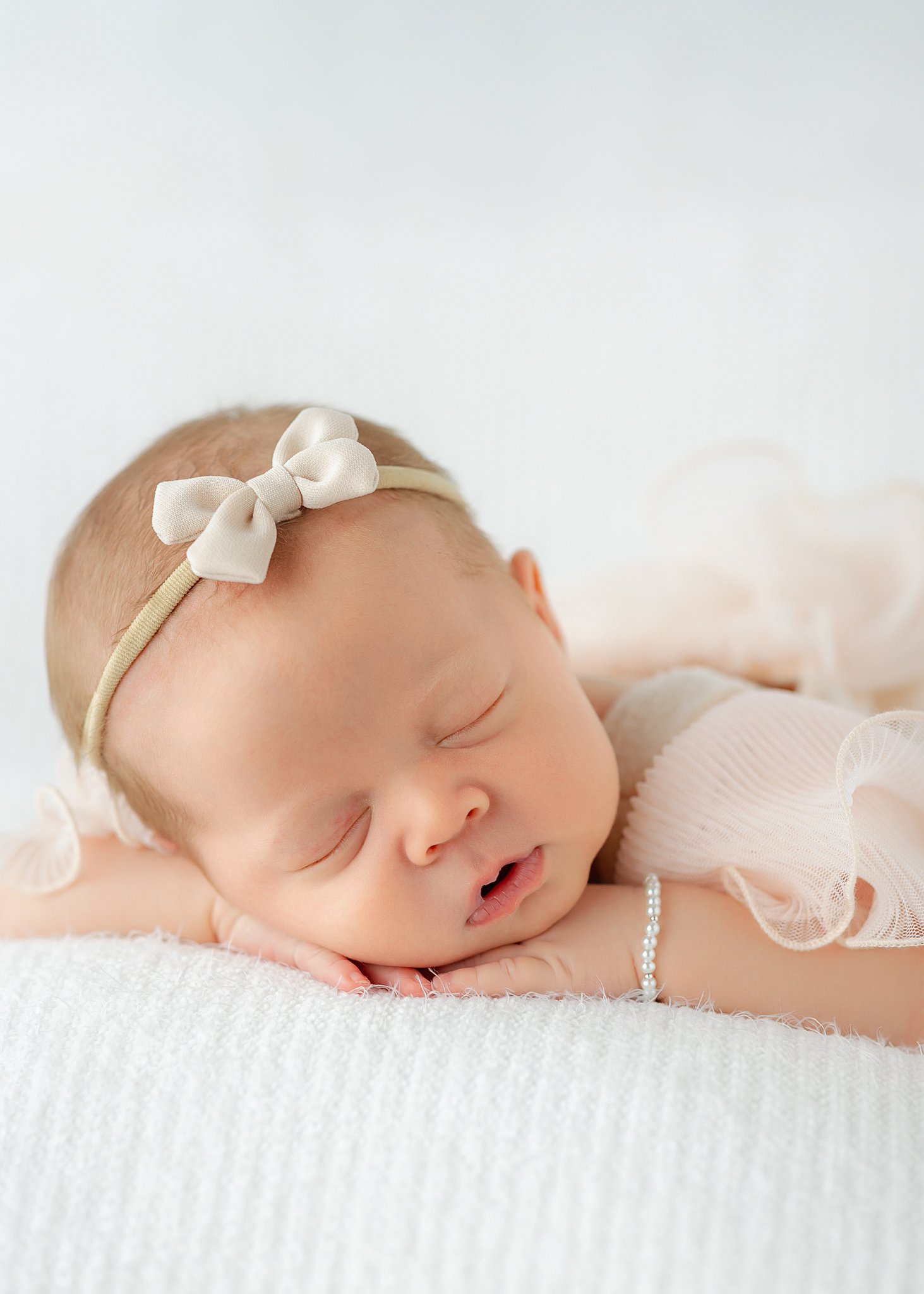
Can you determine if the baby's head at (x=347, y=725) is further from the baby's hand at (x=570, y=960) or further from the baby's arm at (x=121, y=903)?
the baby's arm at (x=121, y=903)

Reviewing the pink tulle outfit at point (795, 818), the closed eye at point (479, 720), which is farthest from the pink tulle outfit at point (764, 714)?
the closed eye at point (479, 720)

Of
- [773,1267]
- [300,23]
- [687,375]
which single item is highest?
[300,23]

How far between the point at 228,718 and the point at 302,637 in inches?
3.3

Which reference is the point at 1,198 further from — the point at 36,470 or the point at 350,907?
the point at 350,907

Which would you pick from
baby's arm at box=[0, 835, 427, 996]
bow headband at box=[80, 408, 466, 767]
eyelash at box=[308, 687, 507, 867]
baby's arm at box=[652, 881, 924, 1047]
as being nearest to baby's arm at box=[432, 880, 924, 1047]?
baby's arm at box=[652, 881, 924, 1047]

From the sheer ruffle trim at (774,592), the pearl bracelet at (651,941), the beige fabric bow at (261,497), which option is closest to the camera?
the beige fabric bow at (261,497)

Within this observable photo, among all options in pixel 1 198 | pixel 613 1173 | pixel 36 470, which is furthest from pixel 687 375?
pixel 613 1173

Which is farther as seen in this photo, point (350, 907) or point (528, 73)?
point (528, 73)

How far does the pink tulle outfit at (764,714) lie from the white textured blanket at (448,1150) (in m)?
0.15

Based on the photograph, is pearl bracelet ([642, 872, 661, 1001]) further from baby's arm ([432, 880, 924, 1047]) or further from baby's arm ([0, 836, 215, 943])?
baby's arm ([0, 836, 215, 943])

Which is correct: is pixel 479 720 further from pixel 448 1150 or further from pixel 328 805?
pixel 448 1150

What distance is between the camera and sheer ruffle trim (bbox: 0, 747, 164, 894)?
3.77 ft

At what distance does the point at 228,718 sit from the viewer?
0.88m

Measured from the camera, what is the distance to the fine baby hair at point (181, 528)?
2.98 ft
